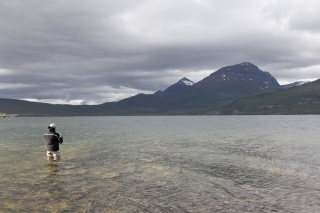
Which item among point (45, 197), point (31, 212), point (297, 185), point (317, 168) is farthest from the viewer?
point (317, 168)

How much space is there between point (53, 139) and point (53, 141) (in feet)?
1.08

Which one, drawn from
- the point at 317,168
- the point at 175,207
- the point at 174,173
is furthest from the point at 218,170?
the point at 175,207

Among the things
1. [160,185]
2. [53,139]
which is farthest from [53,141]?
[160,185]

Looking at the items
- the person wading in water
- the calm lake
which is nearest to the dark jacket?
the person wading in water

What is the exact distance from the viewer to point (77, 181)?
18500 mm

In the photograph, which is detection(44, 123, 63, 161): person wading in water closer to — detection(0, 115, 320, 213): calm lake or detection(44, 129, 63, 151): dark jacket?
detection(44, 129, 63, 151): dark jacket

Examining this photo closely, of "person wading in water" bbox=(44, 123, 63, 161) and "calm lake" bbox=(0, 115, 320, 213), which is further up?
"person wading in water" bbox=(44, 123, 63, 161)

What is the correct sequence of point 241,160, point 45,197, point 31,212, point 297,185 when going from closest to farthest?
point 31,212
point 45,197
point 297,185
point 241,160

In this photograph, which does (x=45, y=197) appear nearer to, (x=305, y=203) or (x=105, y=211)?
(x=105, y=211)

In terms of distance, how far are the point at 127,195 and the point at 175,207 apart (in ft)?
10.8

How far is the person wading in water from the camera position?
83.0 feet

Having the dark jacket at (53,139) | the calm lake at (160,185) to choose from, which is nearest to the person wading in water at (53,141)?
the dark jacket at (53,139)

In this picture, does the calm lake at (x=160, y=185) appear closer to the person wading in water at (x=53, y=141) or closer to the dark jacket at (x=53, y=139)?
the person wading in water at (x=53, y=141)

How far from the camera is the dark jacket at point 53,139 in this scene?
25.3 meters
